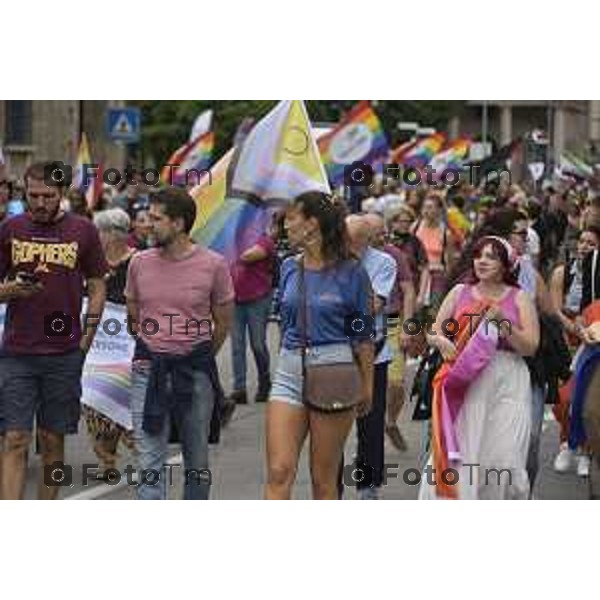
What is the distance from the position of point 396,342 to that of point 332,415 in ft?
11.3

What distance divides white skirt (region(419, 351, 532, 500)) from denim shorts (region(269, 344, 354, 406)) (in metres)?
0.90

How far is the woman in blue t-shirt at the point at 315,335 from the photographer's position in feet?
24.1

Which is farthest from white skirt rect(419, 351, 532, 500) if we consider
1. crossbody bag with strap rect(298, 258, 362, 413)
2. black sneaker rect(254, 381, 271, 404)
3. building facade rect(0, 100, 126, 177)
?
building facade rect(0, 100, 126, 177)

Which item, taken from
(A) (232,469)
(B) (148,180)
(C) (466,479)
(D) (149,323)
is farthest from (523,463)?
(B) (148,180)

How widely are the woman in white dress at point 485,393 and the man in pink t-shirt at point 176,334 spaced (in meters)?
1.08

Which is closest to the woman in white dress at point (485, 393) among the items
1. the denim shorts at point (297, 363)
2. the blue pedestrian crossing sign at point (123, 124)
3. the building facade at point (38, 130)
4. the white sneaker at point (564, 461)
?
the denim shorts at point (297, 363)

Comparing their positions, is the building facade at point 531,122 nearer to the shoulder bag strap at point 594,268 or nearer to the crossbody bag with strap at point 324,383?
the shoulder bag strap at point 594,268

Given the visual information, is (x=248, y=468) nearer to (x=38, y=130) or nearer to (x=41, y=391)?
(x=41, y=391)

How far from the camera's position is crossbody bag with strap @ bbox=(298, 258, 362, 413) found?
732 cm

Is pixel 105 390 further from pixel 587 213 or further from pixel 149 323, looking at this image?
→ pixel 587 213

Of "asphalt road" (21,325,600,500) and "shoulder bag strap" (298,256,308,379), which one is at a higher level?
"shoulder bag strap" (298,256,308,379)

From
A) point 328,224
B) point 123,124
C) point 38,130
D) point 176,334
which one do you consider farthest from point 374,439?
point 38,130

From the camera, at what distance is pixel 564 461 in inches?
423

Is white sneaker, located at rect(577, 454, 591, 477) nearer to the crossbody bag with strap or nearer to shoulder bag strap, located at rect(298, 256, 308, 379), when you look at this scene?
the crossbody bag with strap
